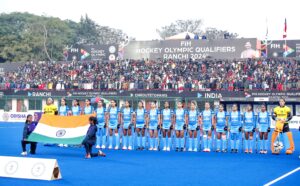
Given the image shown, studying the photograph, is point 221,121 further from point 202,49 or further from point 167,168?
point 202,49

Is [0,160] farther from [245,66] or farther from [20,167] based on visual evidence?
[245,66]

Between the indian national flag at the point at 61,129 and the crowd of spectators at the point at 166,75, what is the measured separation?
70.5 feet

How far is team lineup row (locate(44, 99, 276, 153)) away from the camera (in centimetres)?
1886

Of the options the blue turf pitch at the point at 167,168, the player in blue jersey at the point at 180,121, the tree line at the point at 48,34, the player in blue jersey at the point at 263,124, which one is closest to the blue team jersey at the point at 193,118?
the player in blue jersey at the point at 180,121

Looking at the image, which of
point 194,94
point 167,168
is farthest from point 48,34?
point 167,168

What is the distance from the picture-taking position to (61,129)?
18.8 metres

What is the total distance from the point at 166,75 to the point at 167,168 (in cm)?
2929

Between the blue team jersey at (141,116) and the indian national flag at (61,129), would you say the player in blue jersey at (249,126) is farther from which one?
the indian national flag at (61,129)

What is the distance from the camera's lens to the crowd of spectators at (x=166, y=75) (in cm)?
3912

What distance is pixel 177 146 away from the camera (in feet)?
65.1

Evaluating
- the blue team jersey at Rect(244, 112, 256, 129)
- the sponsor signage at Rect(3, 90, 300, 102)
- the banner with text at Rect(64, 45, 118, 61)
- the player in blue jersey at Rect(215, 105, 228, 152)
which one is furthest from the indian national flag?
the banner with text at Rect(64, 45, 118, 61)

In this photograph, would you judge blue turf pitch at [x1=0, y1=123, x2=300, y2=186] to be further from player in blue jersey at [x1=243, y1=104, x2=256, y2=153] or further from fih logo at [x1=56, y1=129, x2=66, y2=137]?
player in blue jersey at [x1=243, y1=104, x2=256, y2=153]

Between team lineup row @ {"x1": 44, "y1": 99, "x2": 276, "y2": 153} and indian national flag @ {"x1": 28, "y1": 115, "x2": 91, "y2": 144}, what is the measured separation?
1.34 meters

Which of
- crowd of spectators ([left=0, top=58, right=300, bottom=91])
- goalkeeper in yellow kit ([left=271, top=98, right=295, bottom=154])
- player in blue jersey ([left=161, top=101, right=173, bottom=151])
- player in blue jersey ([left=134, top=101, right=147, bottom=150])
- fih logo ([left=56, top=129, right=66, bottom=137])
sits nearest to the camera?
goalkeeper in yellow kit ([left=271, top=98, right=295, bottom=154])
